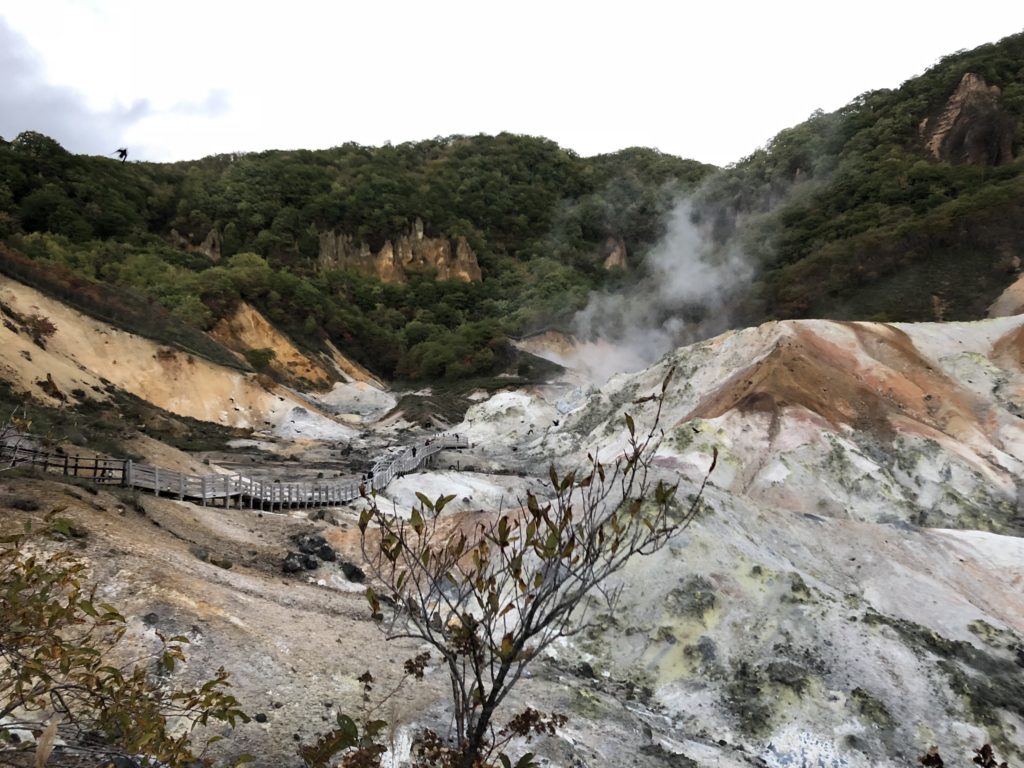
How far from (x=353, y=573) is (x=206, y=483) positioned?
511 cm

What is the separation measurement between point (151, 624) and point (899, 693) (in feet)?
35.9

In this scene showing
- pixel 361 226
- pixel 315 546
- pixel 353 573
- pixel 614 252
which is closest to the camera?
→ pixel 353 573

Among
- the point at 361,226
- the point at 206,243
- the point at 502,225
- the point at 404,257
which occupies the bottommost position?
the point at 206,243

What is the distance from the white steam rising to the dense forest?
2.83m

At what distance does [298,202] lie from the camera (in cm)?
9538

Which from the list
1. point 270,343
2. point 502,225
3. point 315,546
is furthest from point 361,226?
point 315,546

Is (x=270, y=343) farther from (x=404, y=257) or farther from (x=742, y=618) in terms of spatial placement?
(x=742, y=618)

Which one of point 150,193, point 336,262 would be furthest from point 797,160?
point 150,193

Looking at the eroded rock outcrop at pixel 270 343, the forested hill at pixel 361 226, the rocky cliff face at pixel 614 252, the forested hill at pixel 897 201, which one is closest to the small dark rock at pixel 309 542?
the forested hill at pixel 361 226

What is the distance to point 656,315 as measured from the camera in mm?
73375

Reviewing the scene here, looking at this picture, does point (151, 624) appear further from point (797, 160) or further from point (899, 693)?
point (797, 160)

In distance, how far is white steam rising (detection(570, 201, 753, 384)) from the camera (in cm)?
6769

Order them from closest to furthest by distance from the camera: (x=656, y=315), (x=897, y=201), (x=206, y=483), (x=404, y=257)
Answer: (x=206, y=483), (x=897, y=201), (x=656, y=315), (x=404, y=257)

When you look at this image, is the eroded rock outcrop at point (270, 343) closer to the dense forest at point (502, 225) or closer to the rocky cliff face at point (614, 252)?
the dense forest at point (502, 225)
